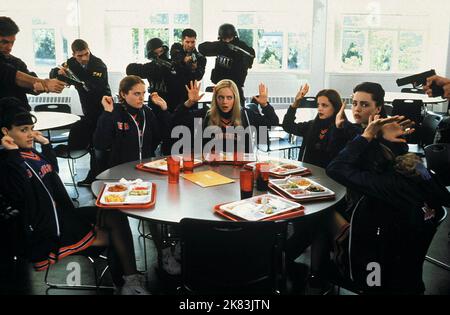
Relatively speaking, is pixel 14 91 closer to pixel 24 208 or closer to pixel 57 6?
pixel 24 208

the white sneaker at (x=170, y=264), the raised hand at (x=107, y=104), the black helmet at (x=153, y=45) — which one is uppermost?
the black helmet at (x=153, y=45)

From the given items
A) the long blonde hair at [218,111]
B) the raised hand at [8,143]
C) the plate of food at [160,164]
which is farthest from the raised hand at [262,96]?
the raised hand at [8,143]

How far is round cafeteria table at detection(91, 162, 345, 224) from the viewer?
6.91 ft

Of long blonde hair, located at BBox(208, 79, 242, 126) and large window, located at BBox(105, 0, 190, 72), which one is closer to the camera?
long blonde hair, located at BBox(208, 79, 242, 126)

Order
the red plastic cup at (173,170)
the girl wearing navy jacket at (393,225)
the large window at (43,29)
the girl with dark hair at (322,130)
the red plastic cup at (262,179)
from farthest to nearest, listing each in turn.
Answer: the large window at (43,29)
the girl with dark hair at (322,130)
the red plastic cup at (173,170)
the red plastic cup at (262,179)
the girl wearing navy jacket at (393,225)

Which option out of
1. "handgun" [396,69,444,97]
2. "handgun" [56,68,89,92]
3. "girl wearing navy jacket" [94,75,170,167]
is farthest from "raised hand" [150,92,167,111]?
"handgun" [396,69,444,97]

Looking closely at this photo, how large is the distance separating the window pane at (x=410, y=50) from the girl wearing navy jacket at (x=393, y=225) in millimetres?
6822

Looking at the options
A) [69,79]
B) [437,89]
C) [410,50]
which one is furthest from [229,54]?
[410,50]

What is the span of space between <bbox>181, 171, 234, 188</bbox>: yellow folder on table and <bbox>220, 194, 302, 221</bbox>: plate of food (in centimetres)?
35

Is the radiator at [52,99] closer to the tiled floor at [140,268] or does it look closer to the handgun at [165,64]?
the handgun at [165,64]

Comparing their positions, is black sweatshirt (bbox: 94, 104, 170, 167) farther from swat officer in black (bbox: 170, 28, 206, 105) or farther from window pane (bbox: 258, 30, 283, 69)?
window pane (bbox: 258, 30, 283, 69)

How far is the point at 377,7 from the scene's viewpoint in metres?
8.11

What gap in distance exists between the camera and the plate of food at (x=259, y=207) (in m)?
2.09

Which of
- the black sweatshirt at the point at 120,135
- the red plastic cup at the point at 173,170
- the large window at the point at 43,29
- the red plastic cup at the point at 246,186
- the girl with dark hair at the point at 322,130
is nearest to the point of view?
A: the red plastic cup at the point at 246,186
